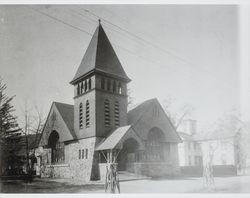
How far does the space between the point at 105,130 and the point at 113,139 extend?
128cm

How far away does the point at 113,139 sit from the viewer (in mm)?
17594

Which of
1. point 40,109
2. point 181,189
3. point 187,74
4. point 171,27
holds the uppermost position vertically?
point 171,27

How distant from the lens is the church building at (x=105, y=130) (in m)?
18.1

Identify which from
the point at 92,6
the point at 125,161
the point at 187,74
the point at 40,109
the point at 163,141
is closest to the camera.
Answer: the point at 92,6

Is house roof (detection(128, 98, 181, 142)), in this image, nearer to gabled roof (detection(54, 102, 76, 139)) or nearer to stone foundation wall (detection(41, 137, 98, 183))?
stone foundation wall (detection(41, 137, 98, 183))

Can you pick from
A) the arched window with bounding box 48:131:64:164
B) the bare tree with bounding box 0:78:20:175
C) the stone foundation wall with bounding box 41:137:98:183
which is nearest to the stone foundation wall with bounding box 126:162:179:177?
the stone foundation wall with bounding box 41:137:98:183

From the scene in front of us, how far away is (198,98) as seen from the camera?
45.6 feet

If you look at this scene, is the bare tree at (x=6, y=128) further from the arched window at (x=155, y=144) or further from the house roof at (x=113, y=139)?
the arched window at (x=155, y=144)

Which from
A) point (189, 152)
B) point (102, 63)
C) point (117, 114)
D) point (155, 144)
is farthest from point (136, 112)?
point (189, 152)

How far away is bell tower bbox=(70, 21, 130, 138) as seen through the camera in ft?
60.7

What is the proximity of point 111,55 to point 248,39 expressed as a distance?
7.44 meters

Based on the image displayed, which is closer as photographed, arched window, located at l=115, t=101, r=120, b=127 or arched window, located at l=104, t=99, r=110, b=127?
arched window, located at l=104, t=99, r=110, b=127

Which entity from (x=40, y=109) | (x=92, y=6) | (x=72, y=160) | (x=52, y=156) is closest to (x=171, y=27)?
(x=92, y=6)

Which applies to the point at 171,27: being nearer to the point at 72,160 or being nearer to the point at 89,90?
the point at 89,90
